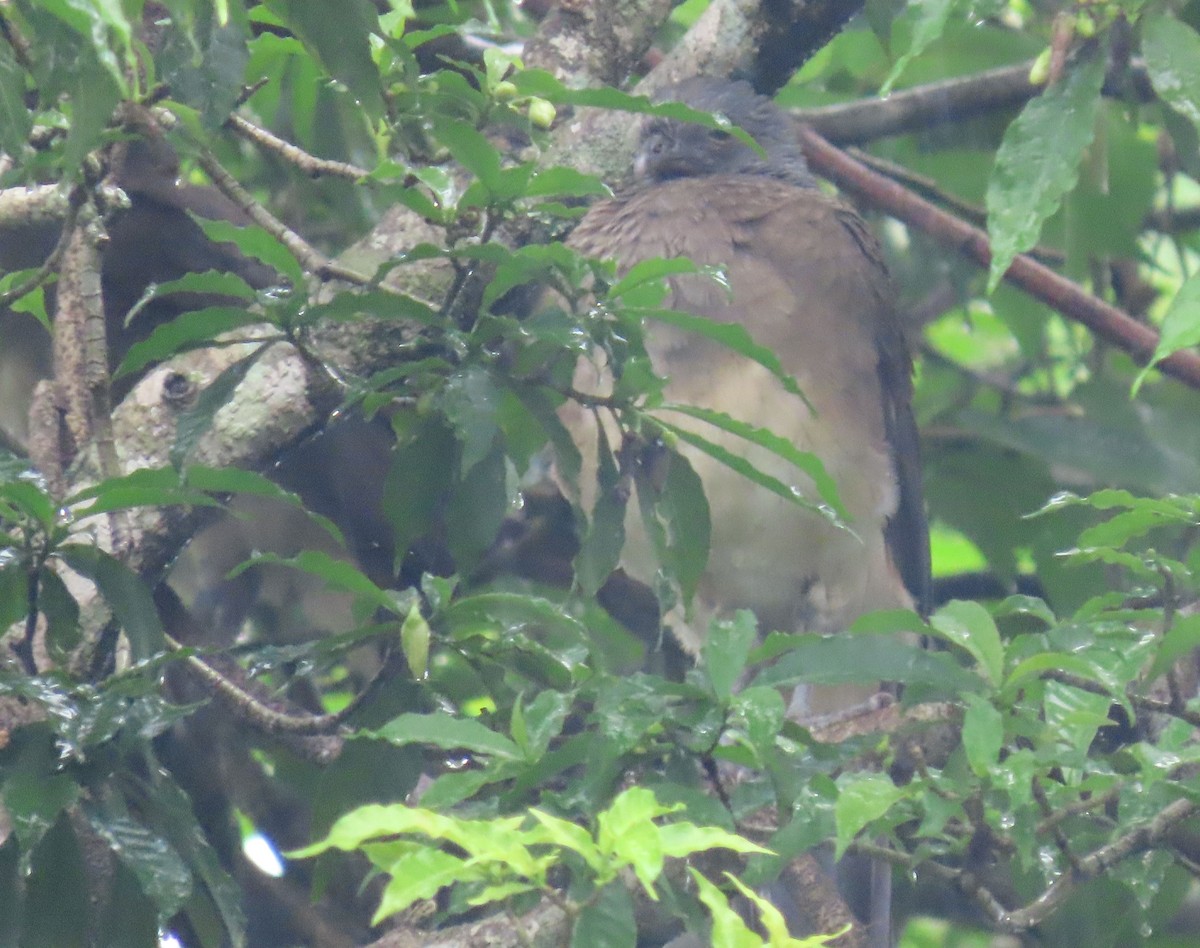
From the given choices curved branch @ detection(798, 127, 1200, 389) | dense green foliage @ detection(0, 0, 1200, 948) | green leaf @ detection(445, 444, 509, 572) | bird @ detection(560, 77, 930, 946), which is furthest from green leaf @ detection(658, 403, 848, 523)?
curved branch @ detection(798, 127, 1200, 389)

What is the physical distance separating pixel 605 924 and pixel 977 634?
0.49 metres

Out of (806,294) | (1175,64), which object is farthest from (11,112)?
(806,294)

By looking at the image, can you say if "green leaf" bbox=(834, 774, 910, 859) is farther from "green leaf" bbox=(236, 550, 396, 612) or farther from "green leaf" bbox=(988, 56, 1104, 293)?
"green leaf" bbox=(988, 56, 1104, 293)

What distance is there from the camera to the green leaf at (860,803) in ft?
4.28

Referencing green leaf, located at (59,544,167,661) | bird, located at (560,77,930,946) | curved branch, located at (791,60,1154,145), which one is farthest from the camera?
curved branch, located at (791,60,1154,145)

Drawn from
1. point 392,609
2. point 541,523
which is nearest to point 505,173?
point 392,609

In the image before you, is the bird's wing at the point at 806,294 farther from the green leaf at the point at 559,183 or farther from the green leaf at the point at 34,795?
the green leaf at the point at 34,795

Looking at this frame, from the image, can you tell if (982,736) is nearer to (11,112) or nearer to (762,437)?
(762,437)

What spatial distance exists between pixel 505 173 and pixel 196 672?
0.75m

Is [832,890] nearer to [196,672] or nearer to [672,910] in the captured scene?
[672,910]

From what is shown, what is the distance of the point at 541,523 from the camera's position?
3.35m

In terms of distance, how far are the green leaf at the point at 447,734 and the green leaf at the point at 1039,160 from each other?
791 millimetres

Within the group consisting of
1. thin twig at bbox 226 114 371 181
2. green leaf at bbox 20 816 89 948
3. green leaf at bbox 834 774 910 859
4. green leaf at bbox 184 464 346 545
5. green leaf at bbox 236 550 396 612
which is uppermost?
thin twig at bbox 226 114 371 181

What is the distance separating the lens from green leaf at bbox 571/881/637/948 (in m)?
1.24
